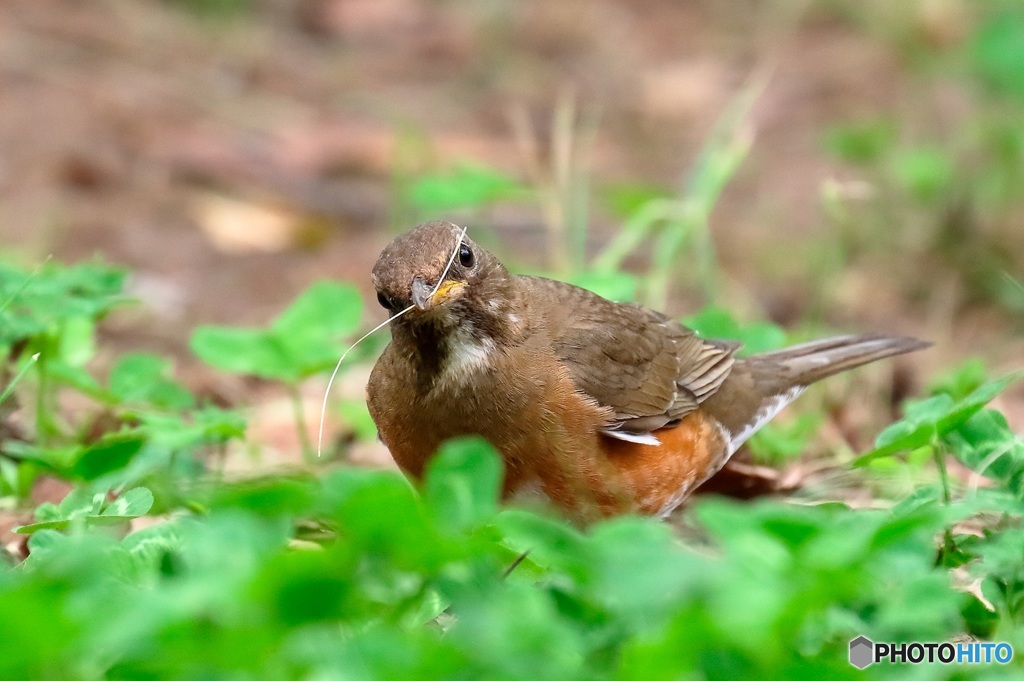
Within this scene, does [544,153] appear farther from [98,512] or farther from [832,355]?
[98,512]

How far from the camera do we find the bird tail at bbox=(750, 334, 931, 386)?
19.1 ft

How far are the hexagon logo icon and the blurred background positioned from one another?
284 cm

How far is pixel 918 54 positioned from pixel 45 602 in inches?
384

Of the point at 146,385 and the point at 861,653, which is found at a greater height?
the point at 146,385

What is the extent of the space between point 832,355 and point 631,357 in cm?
114

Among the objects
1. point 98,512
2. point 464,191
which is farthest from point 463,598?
point 464,191

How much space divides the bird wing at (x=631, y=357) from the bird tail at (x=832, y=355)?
1.04 ft

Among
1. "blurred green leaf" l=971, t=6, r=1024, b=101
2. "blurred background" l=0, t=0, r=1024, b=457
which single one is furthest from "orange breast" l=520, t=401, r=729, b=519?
"blurred green leaf" l=971, t=6, r=1024, b=101

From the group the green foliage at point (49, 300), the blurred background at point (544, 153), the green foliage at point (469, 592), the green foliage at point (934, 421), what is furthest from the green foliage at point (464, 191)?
the green foliage at point (469, 592)

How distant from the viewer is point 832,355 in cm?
591

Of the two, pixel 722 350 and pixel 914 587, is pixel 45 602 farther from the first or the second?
pixel 722 350

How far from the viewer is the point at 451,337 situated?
4.48 metres

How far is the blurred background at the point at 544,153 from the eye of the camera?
25.0 feet

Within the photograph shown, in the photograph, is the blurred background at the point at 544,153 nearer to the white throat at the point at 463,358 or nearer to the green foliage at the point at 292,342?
the green foliage at the point at 292,342
